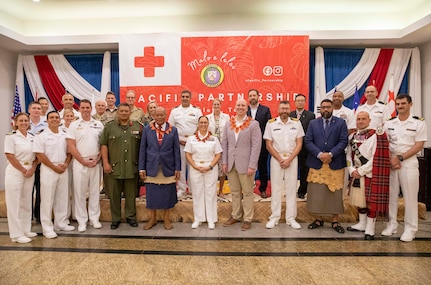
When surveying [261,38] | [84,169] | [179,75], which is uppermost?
[261,38]

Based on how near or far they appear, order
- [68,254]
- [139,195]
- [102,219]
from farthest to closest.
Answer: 1. [139,195]
2. [102,219]
3. [68,254]

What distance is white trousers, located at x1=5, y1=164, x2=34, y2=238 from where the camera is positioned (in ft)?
12.8

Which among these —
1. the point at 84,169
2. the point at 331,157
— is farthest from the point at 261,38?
the point at 84,169

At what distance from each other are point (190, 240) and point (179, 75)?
401 centimetres

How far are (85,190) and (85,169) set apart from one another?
0.29 m

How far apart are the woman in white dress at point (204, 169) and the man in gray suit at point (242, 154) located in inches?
6.3

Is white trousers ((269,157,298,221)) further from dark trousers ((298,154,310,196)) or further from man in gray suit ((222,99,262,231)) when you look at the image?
dark trousers ((298,154,310,196))

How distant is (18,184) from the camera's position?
3895 mm

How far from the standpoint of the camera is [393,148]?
406cm

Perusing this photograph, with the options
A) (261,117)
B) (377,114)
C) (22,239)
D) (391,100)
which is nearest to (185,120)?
Result: (261,117)

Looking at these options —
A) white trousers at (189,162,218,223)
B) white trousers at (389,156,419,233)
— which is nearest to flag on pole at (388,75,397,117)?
white trousers at (389,156,419,233)

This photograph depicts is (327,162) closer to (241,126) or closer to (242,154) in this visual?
(242,154)

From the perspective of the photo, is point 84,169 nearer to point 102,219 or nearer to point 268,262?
point 102,219

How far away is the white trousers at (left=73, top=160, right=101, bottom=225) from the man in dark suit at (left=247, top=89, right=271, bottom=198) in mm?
2414
